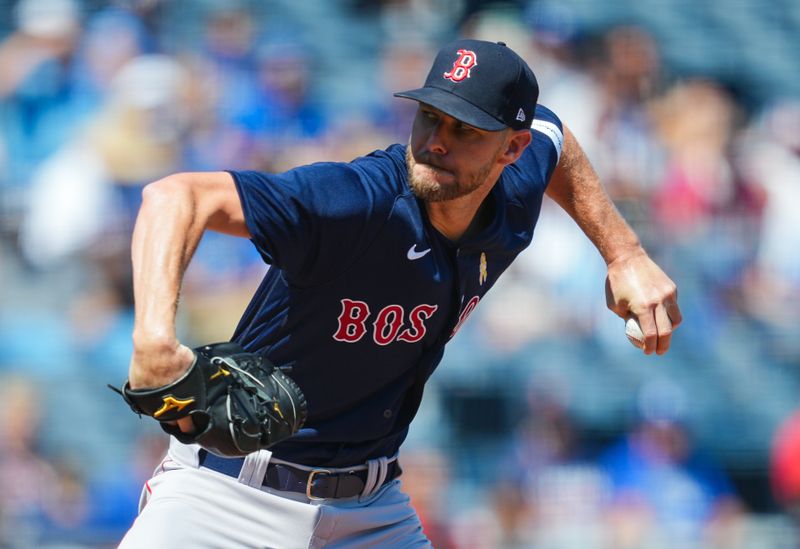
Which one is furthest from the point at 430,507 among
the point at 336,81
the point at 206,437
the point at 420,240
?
the point at 206,437

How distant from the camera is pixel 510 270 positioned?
616 centimetres

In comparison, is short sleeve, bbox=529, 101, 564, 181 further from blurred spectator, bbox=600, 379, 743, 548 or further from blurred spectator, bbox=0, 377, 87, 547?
blurred spectator, bbox=0, 377, 87, 547

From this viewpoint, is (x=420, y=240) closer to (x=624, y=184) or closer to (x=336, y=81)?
(x=624, y=184)

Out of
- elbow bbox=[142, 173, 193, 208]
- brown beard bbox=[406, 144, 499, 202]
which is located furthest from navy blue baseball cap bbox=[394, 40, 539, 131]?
elbow bbox=[142, 173, 193, 208]

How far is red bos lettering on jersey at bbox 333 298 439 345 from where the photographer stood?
2715 millimetres

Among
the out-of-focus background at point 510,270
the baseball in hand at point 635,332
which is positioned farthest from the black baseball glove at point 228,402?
the out-of-focus background at point 510,270

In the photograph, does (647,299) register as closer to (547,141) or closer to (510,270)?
(547,141)

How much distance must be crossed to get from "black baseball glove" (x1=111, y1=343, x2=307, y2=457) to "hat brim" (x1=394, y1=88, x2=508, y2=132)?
2.42ft

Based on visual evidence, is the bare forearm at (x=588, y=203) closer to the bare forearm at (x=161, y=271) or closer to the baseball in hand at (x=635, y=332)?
the baseball in hand at (x=635, y=332)

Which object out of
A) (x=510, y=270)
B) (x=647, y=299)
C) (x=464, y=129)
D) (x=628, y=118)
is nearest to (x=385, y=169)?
(x=464, y=129)

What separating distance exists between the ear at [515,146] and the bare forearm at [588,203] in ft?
1.29

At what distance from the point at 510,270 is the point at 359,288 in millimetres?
3545

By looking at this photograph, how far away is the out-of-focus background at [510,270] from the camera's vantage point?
579 centimetres

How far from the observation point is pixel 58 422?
6.08 m
